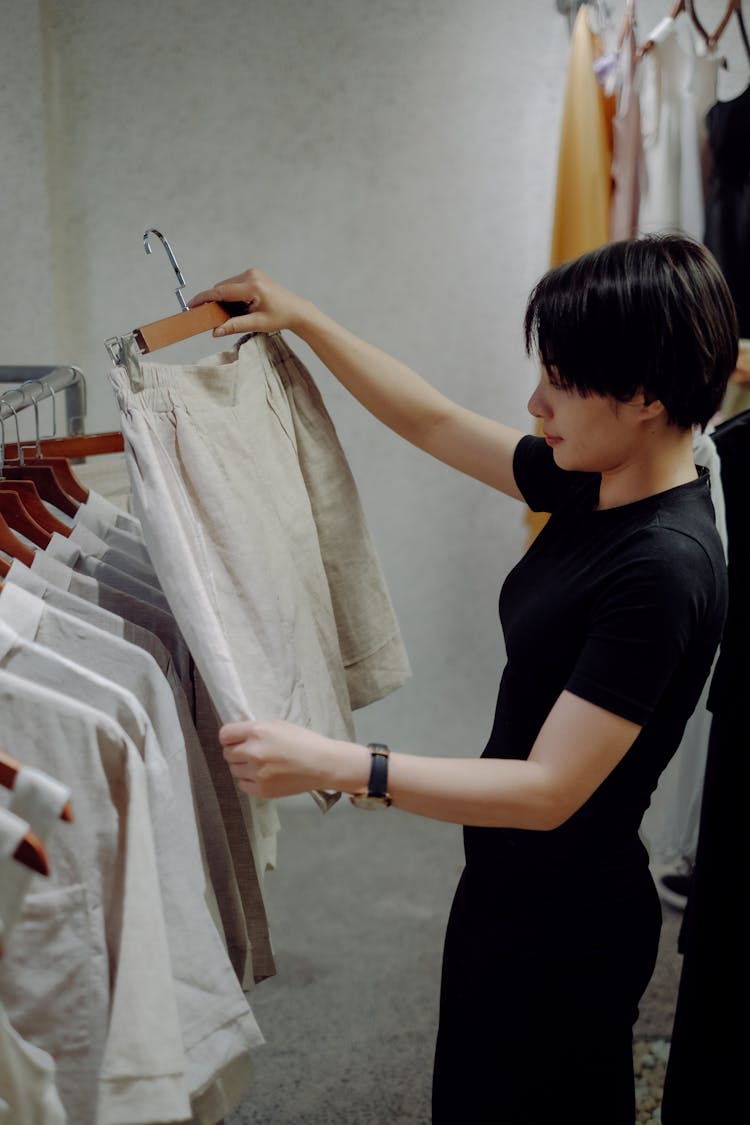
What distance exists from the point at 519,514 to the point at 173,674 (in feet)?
6.12

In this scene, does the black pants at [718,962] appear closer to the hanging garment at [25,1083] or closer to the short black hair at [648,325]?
the short black hair at [648,325]

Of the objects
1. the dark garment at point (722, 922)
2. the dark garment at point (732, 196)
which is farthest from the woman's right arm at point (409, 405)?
the dark garment at point (732, 196)

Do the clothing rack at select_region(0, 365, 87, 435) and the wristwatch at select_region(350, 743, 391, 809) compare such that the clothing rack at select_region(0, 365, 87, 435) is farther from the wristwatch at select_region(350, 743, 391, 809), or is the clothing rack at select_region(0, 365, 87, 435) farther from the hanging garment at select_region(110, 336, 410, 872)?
the wristwatch at select_region(350, 743, 391, 809)

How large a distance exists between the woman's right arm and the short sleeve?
2 cm

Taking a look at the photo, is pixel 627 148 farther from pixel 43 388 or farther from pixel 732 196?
pixel 43 388

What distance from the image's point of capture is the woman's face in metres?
1.00

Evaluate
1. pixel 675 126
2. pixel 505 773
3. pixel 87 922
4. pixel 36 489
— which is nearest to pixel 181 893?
pixel 87 922

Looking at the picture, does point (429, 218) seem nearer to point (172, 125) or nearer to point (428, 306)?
point (428, 306)

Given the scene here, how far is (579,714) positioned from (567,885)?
0.24m

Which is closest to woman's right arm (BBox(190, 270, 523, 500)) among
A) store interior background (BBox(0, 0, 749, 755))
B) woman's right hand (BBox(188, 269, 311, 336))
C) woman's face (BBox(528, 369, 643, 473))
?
woman's right hand (BBox(188, 269, 311, 336))

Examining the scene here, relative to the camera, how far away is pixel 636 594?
945 mm

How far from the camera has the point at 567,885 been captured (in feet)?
3.52

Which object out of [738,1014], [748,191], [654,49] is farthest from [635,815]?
[654,49]

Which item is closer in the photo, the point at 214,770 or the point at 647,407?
the point at 647,407
